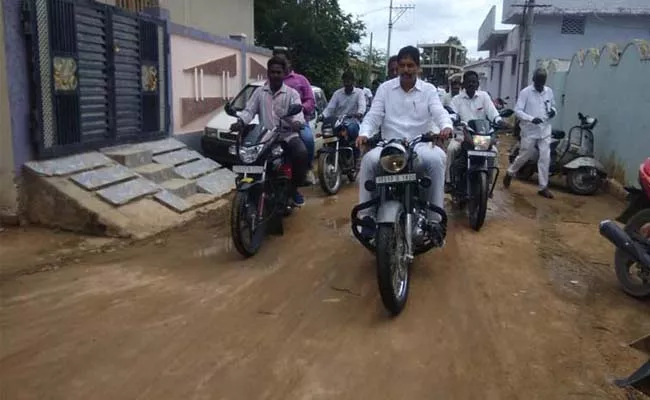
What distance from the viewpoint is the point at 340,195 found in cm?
898

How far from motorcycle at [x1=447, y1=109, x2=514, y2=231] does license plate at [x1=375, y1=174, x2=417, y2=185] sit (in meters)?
2.54

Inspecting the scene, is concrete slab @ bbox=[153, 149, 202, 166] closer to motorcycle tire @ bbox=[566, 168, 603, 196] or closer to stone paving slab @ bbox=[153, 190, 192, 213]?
stone paving slab @ bbox=[153, 190, 192, 213]

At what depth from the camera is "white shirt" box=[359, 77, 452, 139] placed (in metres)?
5.15

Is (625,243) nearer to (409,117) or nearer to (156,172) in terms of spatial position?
(409,117)

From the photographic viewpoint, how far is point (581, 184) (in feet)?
31.5

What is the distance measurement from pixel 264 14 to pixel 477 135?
17629 millimetres

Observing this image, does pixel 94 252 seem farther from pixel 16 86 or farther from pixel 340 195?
pixel 340 195

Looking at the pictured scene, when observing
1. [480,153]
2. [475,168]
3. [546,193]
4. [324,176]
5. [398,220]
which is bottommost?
[546,193]

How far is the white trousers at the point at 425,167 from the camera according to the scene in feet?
15.8

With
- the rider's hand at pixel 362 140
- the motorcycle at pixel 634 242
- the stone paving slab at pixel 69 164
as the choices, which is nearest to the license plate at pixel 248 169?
the rider's hand at pixel 362 140

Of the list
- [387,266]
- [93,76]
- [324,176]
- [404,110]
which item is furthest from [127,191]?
[387,266]

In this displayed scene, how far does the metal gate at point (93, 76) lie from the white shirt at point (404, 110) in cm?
367

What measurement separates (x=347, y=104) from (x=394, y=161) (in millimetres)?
5799

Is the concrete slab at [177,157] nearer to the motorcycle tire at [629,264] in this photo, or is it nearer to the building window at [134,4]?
the building window at [134,4]
